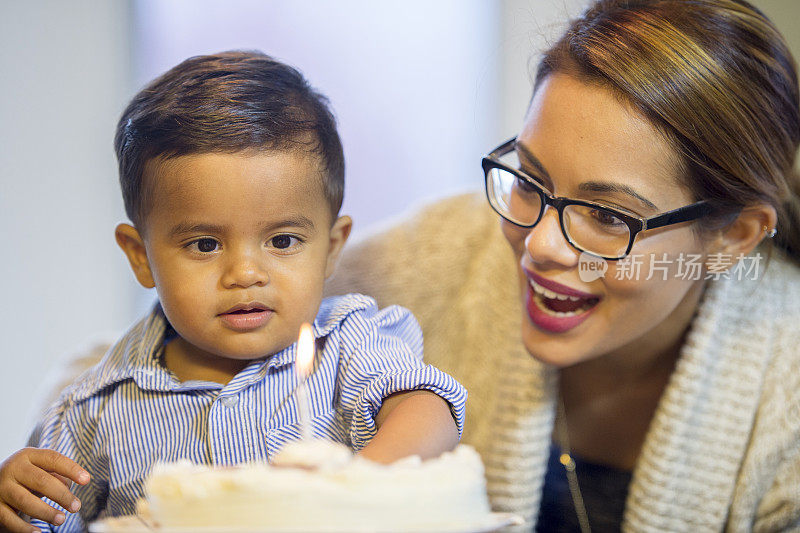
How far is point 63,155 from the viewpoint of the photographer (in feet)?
3.92

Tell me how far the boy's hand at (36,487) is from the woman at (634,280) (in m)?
0.55

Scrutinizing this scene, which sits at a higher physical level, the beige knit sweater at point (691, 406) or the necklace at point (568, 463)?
the beige knit sweater at point (691, 406)

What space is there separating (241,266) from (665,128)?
59cm

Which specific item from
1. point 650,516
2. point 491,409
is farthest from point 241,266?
point 650,516

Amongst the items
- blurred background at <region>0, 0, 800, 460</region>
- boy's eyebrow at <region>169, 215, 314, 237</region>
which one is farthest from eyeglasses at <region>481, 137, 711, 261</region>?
boy's eyebrow at <region>169, 215, 314, 237</region>

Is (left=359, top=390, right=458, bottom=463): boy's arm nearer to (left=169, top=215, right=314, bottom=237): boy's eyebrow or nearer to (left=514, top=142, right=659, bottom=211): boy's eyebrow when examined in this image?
(left=169, top=215, right=314, bottom=237): boy's eyebrow

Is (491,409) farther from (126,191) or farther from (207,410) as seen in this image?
(126,191)

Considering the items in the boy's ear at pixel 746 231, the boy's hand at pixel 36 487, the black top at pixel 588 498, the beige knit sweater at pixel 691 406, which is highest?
the boy's ear at pixel 746 231

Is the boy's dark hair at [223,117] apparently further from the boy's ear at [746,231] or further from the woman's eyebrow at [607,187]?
the boy's ear at [746,231]

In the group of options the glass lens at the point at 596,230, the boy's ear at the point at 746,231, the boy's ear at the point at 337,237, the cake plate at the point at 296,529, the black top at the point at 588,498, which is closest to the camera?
the cake plate at the point at 296,529

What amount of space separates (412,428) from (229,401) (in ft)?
0.71

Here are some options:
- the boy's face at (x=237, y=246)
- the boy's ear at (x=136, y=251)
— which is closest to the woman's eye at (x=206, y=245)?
the boy's face at (x=237, y=246)

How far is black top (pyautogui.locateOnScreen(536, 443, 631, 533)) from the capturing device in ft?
4.41

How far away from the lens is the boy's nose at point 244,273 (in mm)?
768
